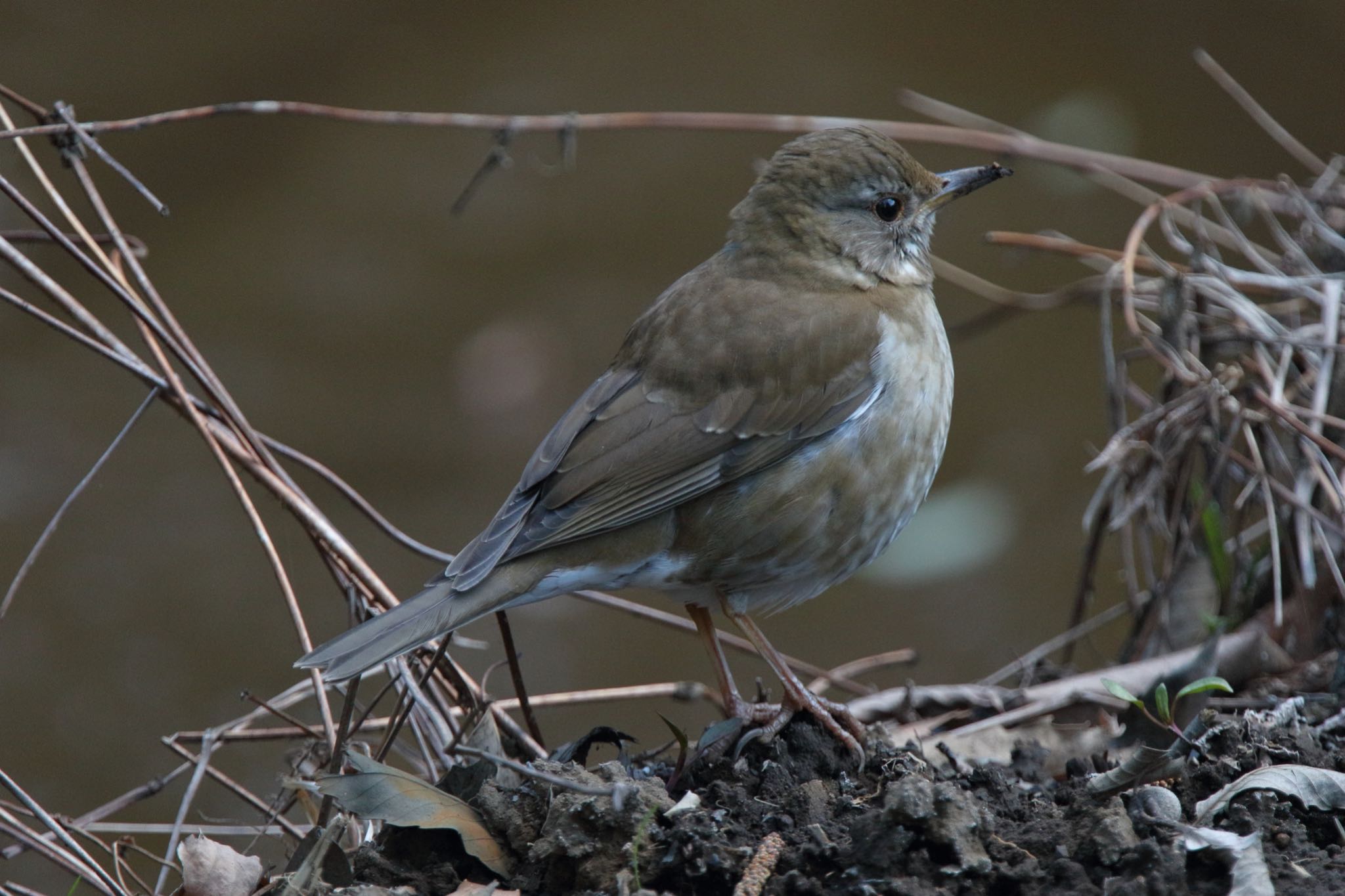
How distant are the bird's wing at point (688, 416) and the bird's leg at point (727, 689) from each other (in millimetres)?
396

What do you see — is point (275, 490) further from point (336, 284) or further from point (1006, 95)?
point (1006, 95)

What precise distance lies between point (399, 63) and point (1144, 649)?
177 inches

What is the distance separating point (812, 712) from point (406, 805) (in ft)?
3.13

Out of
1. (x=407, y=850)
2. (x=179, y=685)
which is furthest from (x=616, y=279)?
(x=407, y=850)

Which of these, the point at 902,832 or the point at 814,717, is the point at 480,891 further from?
the point at 814,717

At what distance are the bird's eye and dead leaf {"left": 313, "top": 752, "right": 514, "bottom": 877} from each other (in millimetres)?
2063

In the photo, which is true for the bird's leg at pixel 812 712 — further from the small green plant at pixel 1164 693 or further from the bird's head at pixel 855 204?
the bird's head at pixel 855 204

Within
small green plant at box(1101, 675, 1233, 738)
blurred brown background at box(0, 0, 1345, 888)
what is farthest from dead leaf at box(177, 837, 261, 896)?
blurred brown background at box(0, 0, 1345, 888)

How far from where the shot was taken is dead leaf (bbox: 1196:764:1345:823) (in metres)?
2.58

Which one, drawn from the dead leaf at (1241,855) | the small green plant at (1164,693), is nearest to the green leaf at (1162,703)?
the small green plant at (1164,693)

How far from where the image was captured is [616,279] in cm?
689

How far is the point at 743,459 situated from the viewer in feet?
11.4

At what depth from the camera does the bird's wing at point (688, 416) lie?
3379mm

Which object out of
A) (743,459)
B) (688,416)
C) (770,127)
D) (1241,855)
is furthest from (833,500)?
(770,127)
